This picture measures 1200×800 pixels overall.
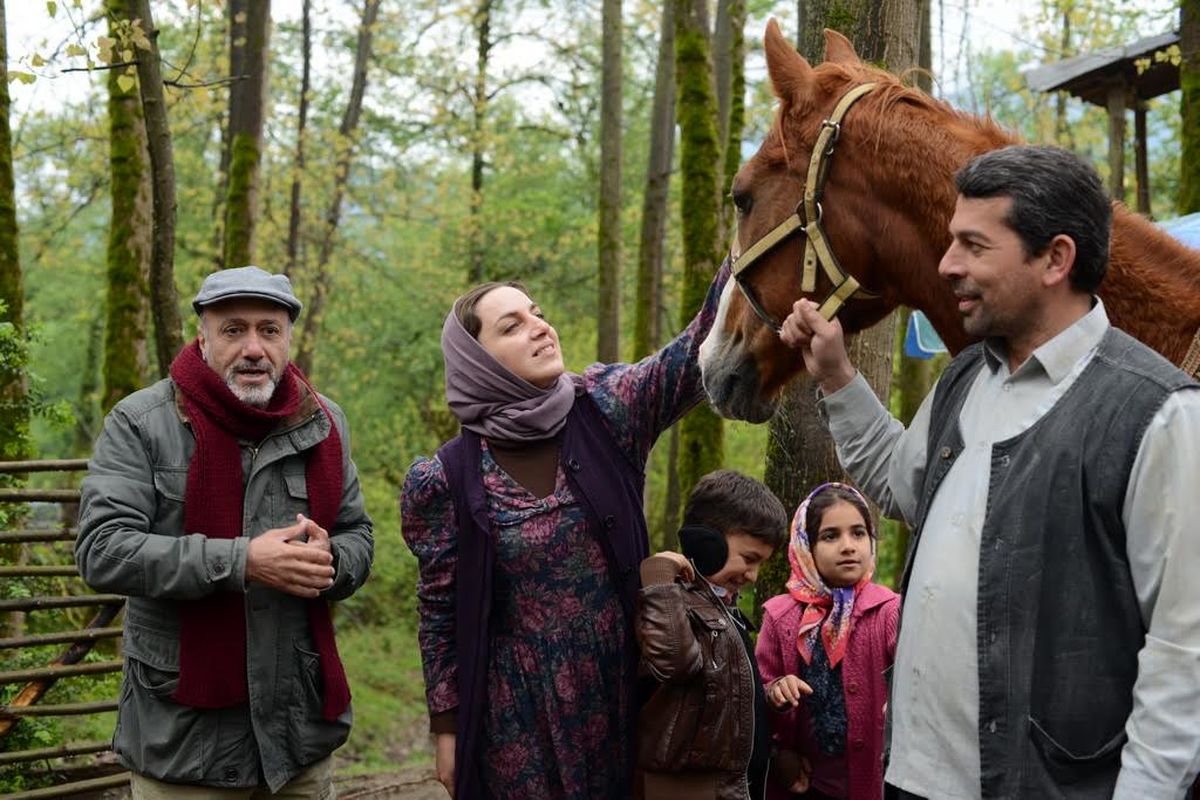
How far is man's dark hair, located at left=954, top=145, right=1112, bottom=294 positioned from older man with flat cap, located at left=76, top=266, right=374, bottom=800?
2.09 meters

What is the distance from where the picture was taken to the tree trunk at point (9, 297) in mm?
7285

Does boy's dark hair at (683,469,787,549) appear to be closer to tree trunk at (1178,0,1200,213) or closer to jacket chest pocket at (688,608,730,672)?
jacket chest pocket at (688,608,730,672)

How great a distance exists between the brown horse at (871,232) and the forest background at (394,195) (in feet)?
13.7

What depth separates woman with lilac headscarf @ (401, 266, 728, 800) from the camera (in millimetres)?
3156

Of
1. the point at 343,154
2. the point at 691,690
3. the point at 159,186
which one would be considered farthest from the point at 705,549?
the point at 343,154

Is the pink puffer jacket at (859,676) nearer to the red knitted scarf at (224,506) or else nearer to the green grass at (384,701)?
the red knitted scarf at (224,506)

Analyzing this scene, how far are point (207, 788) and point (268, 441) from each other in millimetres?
1004

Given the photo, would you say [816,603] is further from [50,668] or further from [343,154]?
[343,154]

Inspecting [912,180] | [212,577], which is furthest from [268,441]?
[912,180]

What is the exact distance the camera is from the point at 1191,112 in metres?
9.30

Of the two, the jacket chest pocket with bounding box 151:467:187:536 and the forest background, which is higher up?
the forest background

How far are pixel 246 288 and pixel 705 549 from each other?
1572 mm

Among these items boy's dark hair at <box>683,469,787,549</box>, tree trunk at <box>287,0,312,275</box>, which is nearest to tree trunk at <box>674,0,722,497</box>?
boy's dark hair at <box>683,469,787,549</box>

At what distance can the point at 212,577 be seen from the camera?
3189mm
